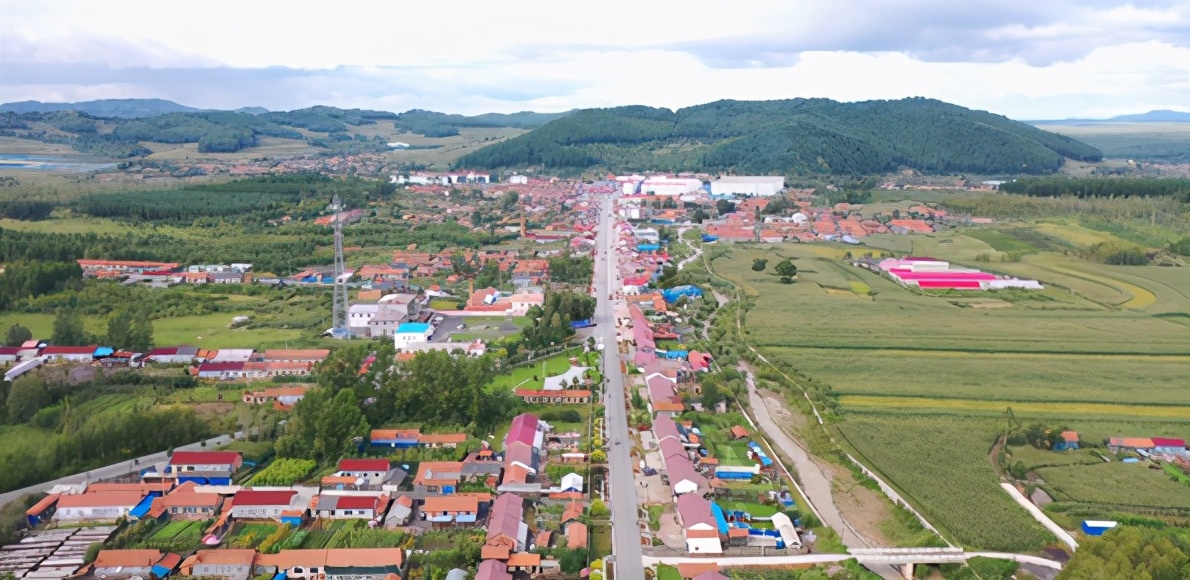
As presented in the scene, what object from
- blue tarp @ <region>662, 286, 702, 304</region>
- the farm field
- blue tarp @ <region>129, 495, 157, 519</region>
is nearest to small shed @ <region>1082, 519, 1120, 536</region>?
blue tarp @ <region>129, 495, 157, 519</region>

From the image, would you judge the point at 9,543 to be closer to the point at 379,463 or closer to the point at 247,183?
the point at 379,463

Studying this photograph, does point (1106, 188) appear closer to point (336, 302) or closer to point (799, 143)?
point (799, 143)

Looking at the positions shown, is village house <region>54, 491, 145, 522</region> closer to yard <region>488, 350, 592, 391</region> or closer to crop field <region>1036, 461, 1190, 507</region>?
yard <region>488, 350, 592, 391</region>

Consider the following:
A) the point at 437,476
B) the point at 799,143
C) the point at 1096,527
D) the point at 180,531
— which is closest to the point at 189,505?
the point at 180,531

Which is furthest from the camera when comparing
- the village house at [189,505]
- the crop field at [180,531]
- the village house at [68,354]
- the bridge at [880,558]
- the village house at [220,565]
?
the village house at [68,354]

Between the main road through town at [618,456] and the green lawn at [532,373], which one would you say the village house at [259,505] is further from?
the green lawn at [532,373]

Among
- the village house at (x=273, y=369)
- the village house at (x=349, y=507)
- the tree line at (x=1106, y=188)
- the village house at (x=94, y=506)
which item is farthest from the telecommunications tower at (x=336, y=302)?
the tree line at (x=1106, y=188)
